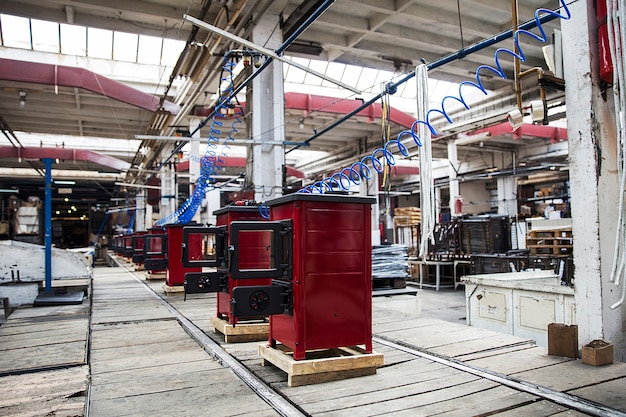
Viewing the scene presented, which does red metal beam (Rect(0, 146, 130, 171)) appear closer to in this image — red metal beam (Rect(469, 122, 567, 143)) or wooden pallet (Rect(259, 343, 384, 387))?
red metal beam (Rect(469, 122, 567, 143))

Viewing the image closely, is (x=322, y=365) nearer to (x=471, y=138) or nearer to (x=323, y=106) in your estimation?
(x=323, y=106)

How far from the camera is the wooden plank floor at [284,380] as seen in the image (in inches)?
104

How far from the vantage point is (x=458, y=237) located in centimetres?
1517

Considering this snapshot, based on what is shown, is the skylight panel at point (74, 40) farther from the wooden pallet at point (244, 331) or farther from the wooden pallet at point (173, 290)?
the wooden pallet at point (244, 331)

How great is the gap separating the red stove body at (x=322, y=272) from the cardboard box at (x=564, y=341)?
145cm

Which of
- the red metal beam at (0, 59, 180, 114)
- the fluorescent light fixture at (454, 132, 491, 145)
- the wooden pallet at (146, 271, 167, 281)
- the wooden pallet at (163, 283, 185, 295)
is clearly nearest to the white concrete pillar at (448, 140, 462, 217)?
the fluorescent light fixture at (454, 132, 491, 145)

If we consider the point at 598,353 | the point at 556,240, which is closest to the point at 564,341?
the point at 598,353

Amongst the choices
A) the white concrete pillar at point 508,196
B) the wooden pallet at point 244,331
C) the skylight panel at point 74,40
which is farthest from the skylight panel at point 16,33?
the white concrete pillar at point 508,196

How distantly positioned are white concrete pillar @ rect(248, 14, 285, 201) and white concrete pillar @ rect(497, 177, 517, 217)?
15.4m

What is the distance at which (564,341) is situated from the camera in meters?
3.46

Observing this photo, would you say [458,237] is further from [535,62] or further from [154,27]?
[154,27]

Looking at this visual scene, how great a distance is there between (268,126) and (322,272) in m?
7.40

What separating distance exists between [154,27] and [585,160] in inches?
402

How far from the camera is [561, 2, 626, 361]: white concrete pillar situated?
355 centimetres
